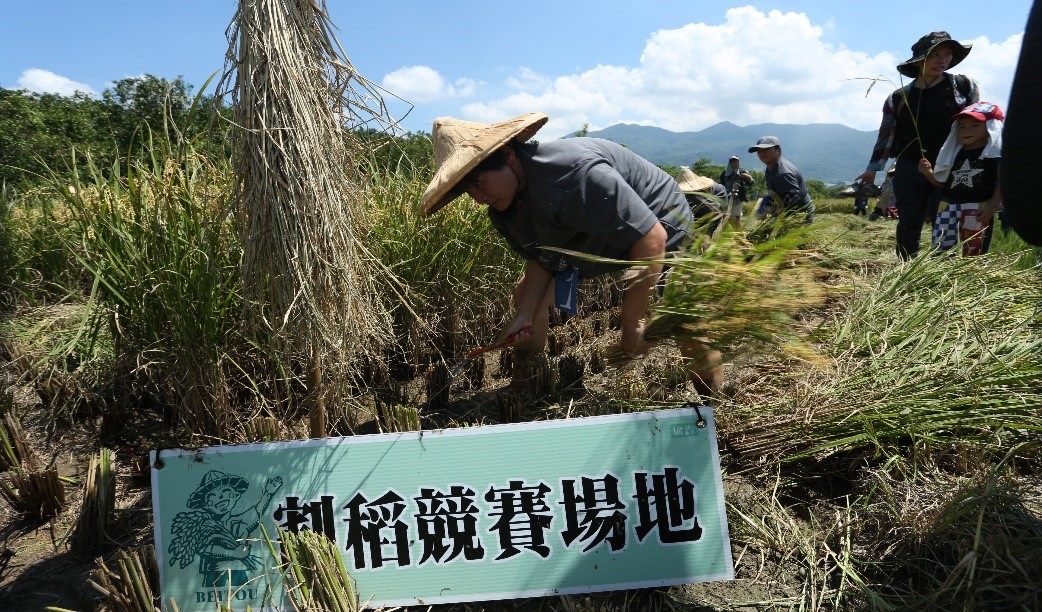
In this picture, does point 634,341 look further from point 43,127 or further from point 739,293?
point 43,127

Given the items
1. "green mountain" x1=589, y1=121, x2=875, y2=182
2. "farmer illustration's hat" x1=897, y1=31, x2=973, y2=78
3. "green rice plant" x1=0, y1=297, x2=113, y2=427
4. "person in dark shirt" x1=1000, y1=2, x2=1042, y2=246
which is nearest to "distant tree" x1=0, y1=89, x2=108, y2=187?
"green rice plant" x1=0, y1=297, x2=113, y2=427

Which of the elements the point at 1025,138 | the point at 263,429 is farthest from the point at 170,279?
the point at 1025,138

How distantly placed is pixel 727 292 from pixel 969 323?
1306 millimetres

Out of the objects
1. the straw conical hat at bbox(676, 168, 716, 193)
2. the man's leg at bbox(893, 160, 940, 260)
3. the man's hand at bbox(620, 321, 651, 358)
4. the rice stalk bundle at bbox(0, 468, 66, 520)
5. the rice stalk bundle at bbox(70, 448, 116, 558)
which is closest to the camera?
the rice stalk bundle at bbox(70, 448, 116, 558)

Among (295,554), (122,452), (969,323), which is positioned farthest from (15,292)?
(969,323)

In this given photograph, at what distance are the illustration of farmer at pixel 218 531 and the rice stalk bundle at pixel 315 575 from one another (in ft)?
0.32

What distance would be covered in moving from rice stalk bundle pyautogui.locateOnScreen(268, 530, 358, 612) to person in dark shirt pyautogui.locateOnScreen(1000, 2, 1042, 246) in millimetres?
1562

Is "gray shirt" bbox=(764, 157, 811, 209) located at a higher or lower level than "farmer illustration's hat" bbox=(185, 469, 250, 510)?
higher

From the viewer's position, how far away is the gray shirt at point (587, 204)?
82.0 inches

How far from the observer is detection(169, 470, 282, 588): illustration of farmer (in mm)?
1532

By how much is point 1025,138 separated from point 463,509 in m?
1.36

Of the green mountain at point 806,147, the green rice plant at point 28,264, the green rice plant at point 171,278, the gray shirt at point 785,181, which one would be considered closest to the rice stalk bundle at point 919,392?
the green rice plant at point 171,278

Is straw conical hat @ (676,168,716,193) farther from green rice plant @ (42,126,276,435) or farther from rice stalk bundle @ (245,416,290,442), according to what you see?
rice stalk bundle @ (245,416,290,442)

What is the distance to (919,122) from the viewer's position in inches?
144
